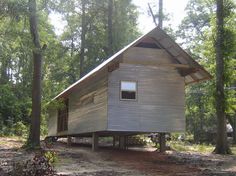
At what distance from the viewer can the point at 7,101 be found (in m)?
48.3

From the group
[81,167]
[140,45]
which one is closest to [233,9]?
[140,45]

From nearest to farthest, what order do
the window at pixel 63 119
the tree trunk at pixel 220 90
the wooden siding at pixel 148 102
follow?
the wooden siding at pixel 148 102 < the tree trunk at pixel 220 90 < the window at pixel 63 119

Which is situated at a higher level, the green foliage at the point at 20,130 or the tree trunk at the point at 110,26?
the tree trunk at the point at 110,26

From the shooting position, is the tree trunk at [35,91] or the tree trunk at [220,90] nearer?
the tree trunk at [35,91]

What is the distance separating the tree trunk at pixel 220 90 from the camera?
26.0 metres

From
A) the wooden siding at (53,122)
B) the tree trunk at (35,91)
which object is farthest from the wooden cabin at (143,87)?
the wooden siding at (53,122)

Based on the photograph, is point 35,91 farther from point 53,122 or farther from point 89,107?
point 53,122

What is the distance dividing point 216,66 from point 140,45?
6.73m

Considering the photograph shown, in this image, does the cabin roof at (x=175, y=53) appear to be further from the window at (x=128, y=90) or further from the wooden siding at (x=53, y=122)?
the wooden siding at (x=53, y=122)

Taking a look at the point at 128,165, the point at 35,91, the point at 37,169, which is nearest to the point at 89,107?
the point at 35,91

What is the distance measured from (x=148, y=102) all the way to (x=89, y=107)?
13.5ft

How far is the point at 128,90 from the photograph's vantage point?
21875 mm

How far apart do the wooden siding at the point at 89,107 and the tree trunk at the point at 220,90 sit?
8.27 metres

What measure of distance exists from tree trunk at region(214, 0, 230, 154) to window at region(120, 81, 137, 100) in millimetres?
7247
